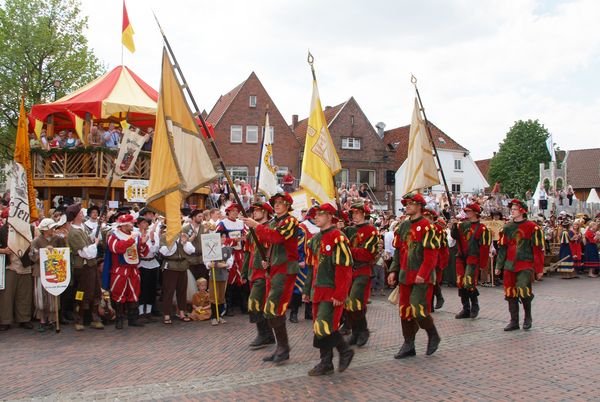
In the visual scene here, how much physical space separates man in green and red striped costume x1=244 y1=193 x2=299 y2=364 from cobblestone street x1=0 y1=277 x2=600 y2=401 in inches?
15.0

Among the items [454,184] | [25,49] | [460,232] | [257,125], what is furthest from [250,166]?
[460,232]

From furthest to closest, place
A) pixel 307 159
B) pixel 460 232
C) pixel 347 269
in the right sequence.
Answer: pixel 460 232, pixel 307 159, pixel 347 269

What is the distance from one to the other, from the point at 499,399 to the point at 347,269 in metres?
2.00

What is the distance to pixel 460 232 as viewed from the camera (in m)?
10.2

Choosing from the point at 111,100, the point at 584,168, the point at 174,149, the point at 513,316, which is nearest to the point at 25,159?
the point at 174,149

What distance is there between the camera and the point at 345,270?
606cm

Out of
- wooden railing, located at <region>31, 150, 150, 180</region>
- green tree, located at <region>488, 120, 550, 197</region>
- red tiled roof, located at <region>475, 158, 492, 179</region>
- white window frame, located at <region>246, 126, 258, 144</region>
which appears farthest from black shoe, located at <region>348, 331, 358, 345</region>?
red tiled roof, located at <region>475, 158, 492, 179</region>

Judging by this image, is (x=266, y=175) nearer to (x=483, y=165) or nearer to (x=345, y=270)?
(x=345, y=270)

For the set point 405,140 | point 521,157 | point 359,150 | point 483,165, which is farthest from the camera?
point 483,165

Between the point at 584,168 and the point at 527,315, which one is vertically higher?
A: the point at 584,168

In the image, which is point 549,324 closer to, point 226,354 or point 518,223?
point 518,223

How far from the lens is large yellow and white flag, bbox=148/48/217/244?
7.00m

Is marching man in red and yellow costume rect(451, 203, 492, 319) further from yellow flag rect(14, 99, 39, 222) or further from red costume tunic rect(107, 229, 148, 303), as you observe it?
yellow flag rect(14, 99, 39, 222)

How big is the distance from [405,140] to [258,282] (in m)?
39.9
